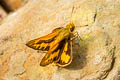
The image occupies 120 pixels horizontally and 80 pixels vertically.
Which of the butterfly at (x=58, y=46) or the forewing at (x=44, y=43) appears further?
the forewing at (x=44, y=43)

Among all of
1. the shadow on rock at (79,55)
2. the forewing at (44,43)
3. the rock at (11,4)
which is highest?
the rock at (11,4)

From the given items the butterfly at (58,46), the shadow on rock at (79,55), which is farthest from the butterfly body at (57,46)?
the shadow on rock at (79,55)

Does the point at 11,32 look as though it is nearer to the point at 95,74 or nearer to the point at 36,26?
the point at 36,26

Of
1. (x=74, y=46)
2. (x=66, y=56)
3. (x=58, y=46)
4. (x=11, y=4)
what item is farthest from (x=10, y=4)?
(x=66, y=56)

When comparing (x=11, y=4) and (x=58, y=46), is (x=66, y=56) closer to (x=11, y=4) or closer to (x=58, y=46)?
(x=58, y=46)

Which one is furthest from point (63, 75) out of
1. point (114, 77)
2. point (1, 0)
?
point (1, 0)

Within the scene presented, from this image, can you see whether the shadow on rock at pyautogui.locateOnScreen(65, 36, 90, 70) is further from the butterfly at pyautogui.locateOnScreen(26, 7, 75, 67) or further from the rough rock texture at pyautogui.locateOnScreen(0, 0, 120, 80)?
the butterfly at pyautogui.locateOnScreen(26, 7, 75, 67)

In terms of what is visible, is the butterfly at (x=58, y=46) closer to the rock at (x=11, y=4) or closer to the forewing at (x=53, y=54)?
the forewing at (x=53, y=54)

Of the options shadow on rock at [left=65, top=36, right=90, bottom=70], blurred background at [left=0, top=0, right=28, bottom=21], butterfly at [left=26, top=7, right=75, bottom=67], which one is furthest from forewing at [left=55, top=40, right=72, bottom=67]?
blurred background at [left=0, top=0, right=28, bottom=21]
